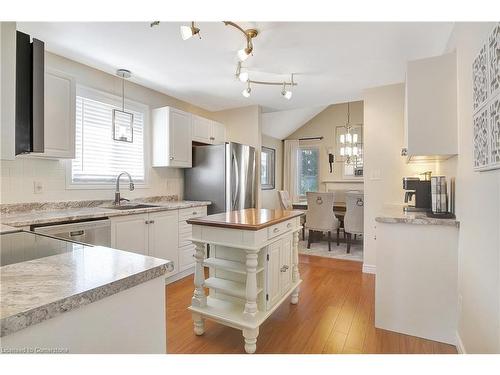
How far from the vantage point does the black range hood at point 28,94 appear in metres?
1.03

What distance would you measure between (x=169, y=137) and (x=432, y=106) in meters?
2.80

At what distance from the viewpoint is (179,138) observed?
359 cm

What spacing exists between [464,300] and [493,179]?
0.90 meters

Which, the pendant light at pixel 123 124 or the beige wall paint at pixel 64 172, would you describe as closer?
the beige wall paint at pixel 64 172

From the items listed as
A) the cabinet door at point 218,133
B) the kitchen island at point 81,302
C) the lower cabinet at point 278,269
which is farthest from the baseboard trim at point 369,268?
the kitchen island at point 81,302

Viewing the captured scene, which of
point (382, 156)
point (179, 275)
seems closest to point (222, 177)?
point (179, 275)

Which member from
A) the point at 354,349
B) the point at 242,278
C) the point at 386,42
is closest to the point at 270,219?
the point at 242,278

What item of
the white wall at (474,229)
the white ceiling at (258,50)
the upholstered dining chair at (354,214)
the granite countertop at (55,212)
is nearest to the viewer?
the white wall at (474,229)

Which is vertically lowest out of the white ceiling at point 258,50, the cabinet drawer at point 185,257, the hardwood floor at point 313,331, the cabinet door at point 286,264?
the hardwood floor at point 313,331

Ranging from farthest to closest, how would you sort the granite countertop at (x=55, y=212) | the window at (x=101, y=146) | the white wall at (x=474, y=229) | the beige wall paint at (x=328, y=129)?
the beige wall paint at (x=328, y=129) < the window at (x=101, y=146) < the granite countertop at (x=55, y=212) < the white wall at (x=474, y=229)

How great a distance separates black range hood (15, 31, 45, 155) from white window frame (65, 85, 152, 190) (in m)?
1.84

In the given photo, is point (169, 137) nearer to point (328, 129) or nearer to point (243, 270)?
point (243, 270)

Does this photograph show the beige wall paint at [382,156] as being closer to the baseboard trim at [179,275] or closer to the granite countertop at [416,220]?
the granite countertop at [416,220]
